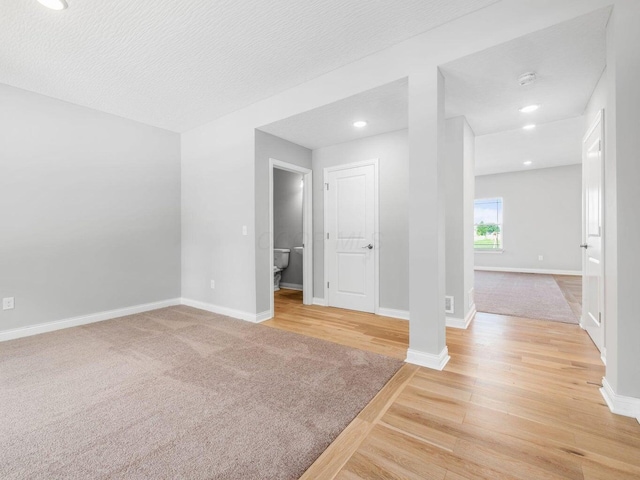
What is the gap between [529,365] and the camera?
7.84 ft

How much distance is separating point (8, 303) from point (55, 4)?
289 centimetres

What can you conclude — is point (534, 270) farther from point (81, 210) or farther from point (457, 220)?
point (81, 210)

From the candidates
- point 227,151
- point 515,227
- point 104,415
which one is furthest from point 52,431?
point 515,227

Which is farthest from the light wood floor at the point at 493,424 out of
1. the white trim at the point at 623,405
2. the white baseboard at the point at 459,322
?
the white baseboard at the point at 459,322

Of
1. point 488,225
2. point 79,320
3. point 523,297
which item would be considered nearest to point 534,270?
point 488,225

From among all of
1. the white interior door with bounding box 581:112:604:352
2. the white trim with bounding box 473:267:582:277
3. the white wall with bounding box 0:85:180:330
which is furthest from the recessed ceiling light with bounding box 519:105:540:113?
the white trim with bounding box 473:267:582:277

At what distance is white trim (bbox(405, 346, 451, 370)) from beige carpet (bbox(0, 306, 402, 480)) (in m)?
0.15

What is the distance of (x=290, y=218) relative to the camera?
5984 mm

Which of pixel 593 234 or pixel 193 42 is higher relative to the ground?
pixel 193 42

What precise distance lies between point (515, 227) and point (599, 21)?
6.94 meters

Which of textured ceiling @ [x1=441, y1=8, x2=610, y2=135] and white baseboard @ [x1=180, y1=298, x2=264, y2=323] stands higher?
textured ceiling @ [x1=441, y1=8, x2=610, y2=135]

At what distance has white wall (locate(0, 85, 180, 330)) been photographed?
308 centimetres

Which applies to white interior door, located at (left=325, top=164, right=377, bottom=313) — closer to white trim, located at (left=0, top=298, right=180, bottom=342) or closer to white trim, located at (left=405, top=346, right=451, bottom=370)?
white trim, located at (left=405, top=346, right=451, bottom=370)

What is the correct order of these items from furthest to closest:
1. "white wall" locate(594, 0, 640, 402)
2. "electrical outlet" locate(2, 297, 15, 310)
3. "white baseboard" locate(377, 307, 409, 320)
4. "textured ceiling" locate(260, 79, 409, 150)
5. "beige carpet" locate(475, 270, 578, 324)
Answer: "beige carpet" locate(475, 270, 578, 324)
"white baseboard" locate(377, 307, 409, 320)
"electrical outlet" locate(2, 297, 15, 310)
"textured ceiling" locate(260, 79, 409, 150)
"white wall" locate(594, 0, 640, 402)
